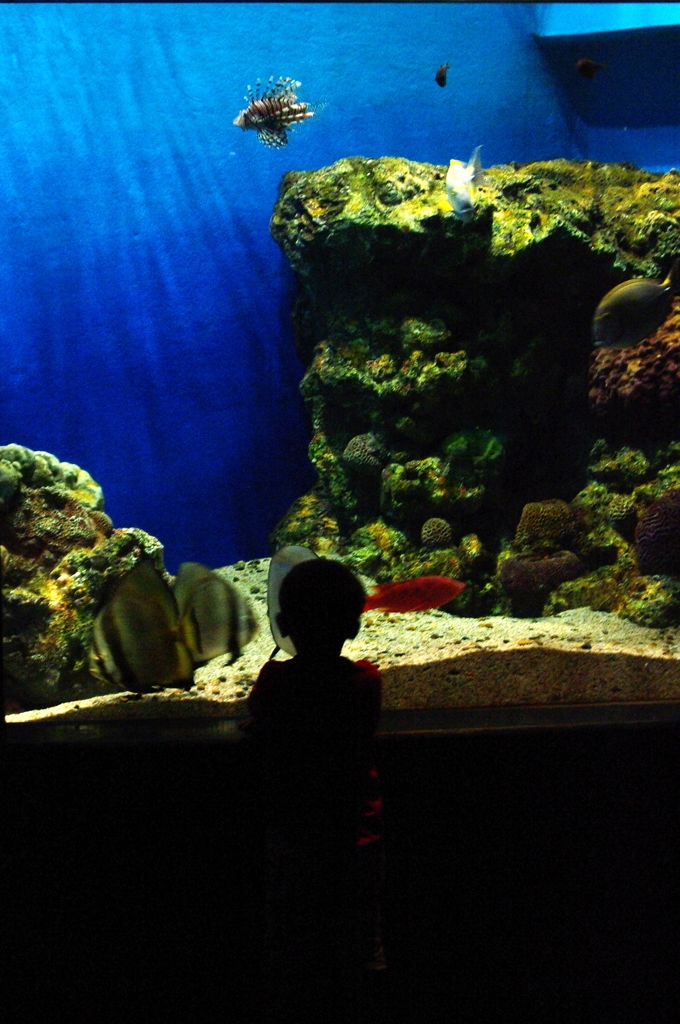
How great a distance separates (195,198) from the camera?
20.8 feet

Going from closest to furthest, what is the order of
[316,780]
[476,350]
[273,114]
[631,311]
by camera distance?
[316,780] < [631,311] < [273,114] < [476,350]

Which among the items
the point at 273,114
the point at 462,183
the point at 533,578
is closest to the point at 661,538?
the point at 533,578

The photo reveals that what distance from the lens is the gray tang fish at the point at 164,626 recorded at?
2.01 meters

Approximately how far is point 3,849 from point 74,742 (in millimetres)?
300

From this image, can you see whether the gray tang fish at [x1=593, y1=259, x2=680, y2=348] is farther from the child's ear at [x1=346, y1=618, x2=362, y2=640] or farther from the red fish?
the child's ear at [x1=346, y1=618, x2=362, y2=640]

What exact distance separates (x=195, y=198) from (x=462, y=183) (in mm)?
3308

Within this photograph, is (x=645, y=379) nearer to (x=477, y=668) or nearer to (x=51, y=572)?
(x=477, y=668)

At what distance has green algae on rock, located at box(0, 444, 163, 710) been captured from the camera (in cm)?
308

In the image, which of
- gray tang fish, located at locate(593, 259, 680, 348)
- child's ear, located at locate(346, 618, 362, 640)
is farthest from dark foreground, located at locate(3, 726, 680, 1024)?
gray tang fish, located at locate(593, 259, 680, 348)

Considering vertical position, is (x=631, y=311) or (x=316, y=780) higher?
(x=631, y=311)

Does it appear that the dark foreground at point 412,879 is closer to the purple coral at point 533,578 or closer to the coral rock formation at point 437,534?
the purple coral at point 533,578

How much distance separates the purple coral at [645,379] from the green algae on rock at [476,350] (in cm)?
25

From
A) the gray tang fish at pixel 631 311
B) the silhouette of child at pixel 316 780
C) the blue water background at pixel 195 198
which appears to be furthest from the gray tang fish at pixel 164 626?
the blue water background at pixel 195 198

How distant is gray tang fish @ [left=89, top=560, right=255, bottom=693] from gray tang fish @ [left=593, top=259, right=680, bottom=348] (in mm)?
2506
